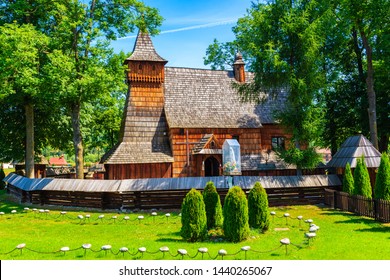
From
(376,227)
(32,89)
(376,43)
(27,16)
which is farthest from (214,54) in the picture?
(376,227)

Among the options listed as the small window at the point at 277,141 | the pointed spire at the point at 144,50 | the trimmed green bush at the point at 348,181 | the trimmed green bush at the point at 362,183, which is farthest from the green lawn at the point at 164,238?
the pointed spire at the point at 144,50

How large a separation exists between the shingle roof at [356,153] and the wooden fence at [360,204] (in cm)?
215

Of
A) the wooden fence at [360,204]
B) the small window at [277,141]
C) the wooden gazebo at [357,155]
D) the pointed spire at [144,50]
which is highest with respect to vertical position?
the pointed spire at [144,50]

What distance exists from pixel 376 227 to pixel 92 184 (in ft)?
49.3

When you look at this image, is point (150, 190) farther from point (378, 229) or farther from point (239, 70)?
point (239, 70)

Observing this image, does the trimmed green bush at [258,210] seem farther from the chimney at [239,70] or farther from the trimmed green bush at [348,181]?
the chimney at [239,70]

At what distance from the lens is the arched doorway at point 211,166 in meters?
27.7

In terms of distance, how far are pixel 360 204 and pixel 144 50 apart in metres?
19.9

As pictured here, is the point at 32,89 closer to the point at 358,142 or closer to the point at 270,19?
the point at 270,19

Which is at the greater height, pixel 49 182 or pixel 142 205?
pixel 49 182

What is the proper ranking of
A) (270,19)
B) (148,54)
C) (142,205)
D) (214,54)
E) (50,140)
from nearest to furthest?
(142,205) → (270,19) → (148,54) → (50,140) → (214,54)

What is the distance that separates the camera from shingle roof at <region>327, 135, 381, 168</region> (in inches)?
813

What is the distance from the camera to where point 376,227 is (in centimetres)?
1435

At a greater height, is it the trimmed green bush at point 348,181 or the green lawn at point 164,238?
the trimmed green bush at point 348,181
